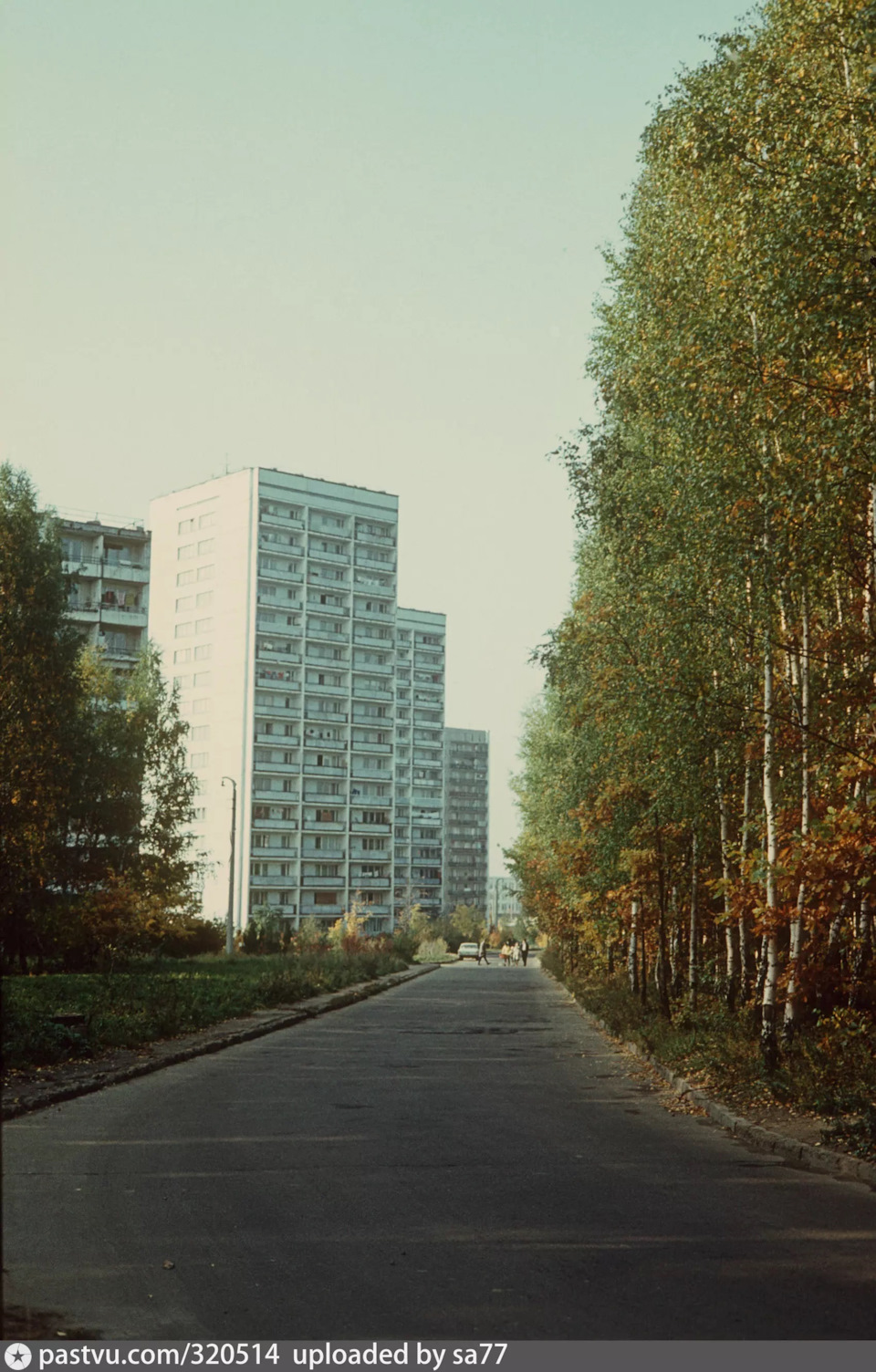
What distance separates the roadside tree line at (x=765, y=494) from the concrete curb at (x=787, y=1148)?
1.31m

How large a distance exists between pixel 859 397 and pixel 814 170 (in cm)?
249

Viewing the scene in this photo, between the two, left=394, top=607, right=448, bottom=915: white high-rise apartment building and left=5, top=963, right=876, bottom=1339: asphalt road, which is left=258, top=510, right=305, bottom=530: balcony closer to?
left=394, top=607, right=448, bottom=915: white high-rise apartment building

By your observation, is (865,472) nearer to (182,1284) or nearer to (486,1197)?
(486,1197)

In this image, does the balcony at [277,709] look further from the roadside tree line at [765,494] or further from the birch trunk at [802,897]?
the birch trunk at [802,897]

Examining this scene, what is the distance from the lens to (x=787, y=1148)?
39.9 ft

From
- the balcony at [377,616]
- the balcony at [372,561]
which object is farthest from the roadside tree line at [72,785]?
the balcony at [372,561]

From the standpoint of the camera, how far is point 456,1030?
27906 millimetres

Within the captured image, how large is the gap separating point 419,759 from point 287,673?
4171cm

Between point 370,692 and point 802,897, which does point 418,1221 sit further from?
point 370,692

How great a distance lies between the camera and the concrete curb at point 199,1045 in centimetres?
1473

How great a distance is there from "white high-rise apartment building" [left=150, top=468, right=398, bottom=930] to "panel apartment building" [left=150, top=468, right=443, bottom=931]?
14 centimetres

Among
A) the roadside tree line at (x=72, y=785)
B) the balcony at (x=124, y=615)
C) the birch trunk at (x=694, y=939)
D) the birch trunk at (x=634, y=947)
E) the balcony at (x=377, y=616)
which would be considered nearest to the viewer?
the birch trunk at (x=694, y=939)

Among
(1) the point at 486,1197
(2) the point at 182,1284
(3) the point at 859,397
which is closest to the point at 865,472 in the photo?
(3) the point at 859,397

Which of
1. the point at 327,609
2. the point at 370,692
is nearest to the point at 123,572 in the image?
the point at 327,609
